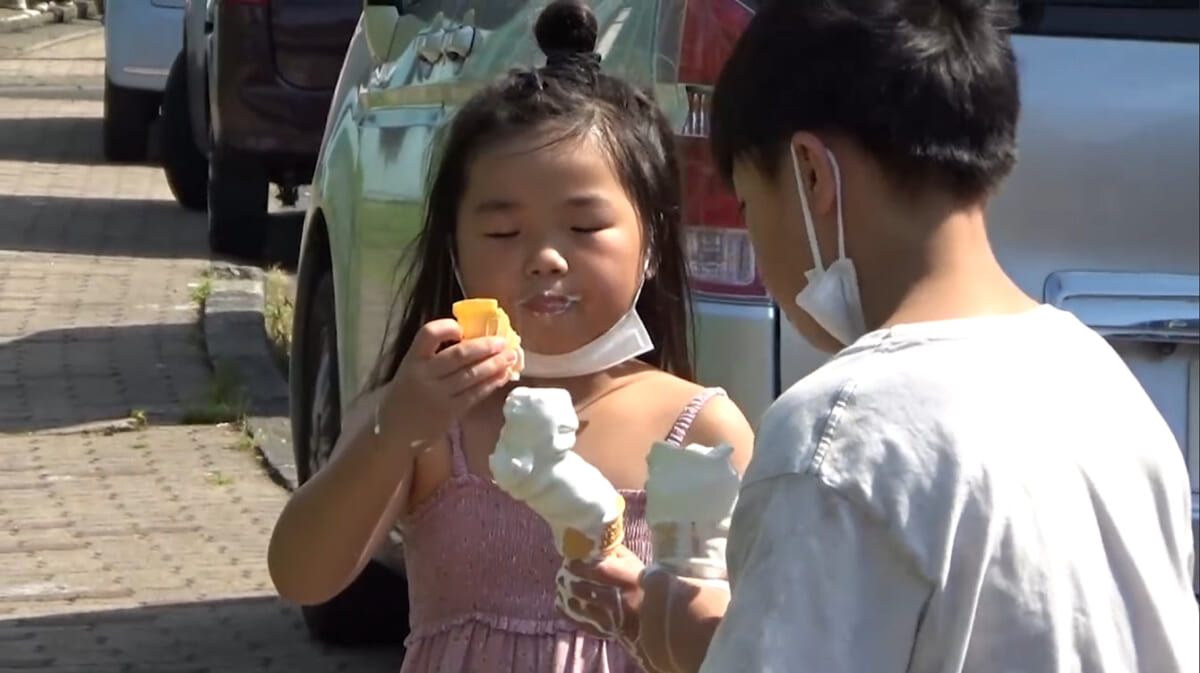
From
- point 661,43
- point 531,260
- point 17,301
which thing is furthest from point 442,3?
point 17,301

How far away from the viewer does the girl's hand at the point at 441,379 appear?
8.00 feet

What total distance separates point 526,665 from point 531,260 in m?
0.50

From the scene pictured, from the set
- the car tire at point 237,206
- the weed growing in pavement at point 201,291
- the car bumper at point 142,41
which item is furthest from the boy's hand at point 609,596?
the car bumper at point 142,41

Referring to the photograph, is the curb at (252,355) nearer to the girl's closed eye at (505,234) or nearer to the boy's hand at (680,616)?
the girl's closed eye at (505,234)

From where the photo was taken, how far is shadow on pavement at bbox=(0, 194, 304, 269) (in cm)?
1184

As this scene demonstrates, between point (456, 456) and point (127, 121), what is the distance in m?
13.5

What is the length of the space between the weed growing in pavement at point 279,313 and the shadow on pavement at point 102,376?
→ 0.30 metres

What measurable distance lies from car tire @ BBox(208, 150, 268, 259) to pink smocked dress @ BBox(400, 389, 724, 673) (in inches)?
331

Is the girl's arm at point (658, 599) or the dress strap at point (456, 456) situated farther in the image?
the dress strap at point (456, 456)

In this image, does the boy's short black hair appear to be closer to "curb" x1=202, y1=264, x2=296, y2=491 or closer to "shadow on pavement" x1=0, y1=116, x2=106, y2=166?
"curb" x1=202, y1=264, x2=296, y2=491

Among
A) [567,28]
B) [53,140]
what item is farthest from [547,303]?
[53,140]

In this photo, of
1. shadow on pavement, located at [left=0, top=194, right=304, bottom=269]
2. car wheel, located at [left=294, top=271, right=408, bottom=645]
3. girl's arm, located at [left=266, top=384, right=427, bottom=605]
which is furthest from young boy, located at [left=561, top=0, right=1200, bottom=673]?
shadow on pavement, located at [left=0, top=194, right=304, bottom=269]

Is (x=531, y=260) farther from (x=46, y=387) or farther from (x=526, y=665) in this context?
(x=46, y=387)

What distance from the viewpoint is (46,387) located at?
8.35 metres
